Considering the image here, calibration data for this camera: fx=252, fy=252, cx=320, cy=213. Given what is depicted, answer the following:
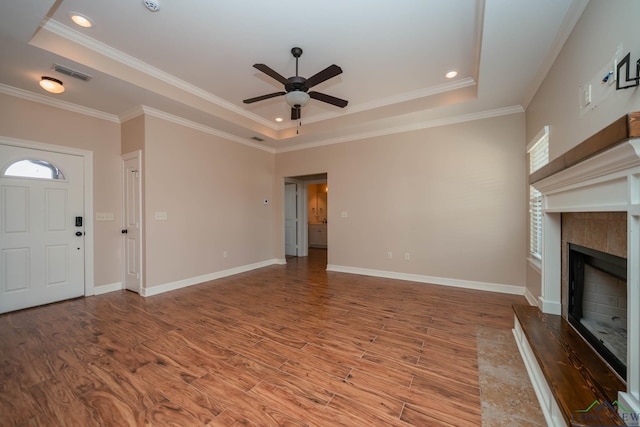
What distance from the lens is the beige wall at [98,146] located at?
3.43m

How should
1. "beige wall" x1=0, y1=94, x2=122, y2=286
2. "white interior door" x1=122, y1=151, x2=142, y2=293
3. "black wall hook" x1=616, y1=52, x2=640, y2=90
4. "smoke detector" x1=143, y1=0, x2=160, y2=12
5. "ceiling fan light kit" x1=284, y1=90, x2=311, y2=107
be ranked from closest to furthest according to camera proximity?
"black wall hook" x1=616, y1=52, x2=640, y2=90 → "smoke detector" x1=143, y1=0, x2=160, y2=12 → "ceiling fan light kit" x1=284, y1=90, x2=311, y2=107 → "beige wall" x1=0, y1=94, x2=122, y2=286 → "white interior door" x1=122, y1=151, x2=142, y2=293

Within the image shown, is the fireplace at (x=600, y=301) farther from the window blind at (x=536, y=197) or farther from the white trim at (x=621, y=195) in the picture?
the window blind at (x=536, y=197)

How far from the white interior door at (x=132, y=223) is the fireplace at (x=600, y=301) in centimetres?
519

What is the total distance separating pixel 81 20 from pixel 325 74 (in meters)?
2.43

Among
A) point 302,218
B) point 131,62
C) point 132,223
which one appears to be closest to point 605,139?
point 131,62

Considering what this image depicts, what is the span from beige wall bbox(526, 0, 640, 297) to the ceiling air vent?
473 cm

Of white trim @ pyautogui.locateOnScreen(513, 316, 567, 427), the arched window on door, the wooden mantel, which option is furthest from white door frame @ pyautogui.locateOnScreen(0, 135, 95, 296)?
the wooden mantel

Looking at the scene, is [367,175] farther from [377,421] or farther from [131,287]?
[131,287]

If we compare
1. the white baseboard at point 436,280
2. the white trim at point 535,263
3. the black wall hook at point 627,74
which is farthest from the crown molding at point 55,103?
the white trim at point 535,263

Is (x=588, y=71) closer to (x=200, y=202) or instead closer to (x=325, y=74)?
(x=325, y=74)

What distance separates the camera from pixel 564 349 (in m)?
1.74

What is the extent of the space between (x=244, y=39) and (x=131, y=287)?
410 centimetres

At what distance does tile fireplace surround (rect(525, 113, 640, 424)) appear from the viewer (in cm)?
110

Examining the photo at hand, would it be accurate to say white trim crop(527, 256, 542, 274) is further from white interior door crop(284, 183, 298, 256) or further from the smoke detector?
white interior door crop(284, 183, 298, 256)
